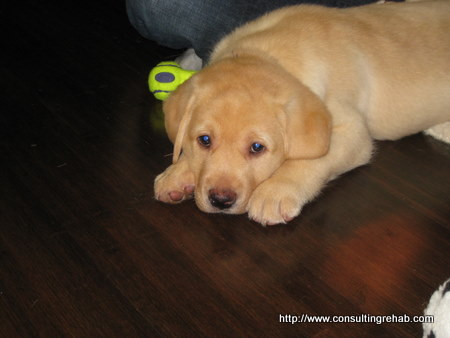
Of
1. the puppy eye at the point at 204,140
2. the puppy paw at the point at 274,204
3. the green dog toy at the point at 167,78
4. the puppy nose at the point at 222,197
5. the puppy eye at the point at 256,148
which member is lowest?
the green dog toy at the point at 167,78

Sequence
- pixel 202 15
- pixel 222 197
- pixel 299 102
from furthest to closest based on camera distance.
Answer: pixel 202 15
pixel 299 102
pixel 222 197

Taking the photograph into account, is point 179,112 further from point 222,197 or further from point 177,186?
point 222,197

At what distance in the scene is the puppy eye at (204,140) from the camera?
103 inches

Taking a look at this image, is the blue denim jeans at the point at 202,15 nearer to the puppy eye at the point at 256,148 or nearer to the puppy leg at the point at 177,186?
the puppy leg at the point at 177,186

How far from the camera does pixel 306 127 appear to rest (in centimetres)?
258

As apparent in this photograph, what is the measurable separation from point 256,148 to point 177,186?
0.52 metres

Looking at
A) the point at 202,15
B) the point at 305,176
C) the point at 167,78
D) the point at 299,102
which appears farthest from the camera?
the point at 202,15

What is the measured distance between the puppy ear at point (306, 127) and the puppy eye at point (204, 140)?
0.39 metres

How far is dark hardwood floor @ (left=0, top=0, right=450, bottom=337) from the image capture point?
2150 millimetres

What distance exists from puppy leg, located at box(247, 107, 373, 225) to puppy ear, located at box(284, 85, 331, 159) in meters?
0.16

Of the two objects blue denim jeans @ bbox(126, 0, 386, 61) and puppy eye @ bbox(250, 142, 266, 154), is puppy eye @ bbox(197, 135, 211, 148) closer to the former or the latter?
puppy eye @ bbox(250, 142, 266, 154)

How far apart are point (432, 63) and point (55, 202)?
2.45 meters

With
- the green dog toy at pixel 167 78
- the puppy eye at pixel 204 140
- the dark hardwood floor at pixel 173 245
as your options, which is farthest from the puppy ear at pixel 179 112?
the green dog toy at pixel 167 78

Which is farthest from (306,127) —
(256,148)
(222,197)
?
(222,197)
